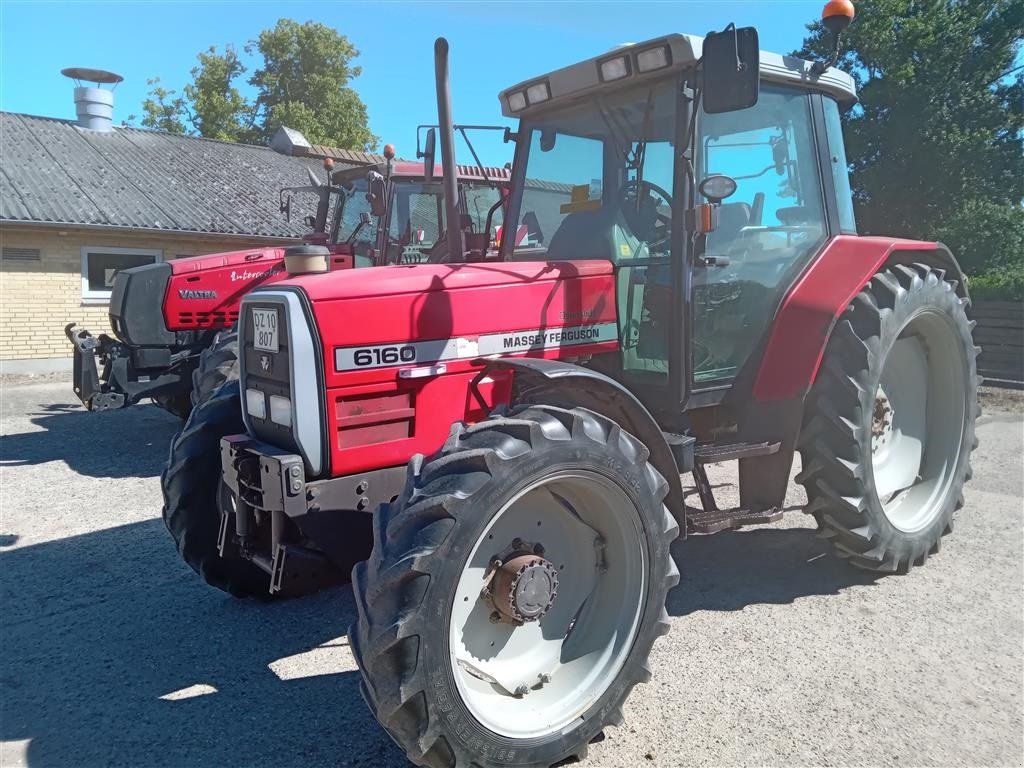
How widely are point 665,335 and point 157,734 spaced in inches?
106

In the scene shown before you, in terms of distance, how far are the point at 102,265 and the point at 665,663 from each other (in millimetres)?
14576

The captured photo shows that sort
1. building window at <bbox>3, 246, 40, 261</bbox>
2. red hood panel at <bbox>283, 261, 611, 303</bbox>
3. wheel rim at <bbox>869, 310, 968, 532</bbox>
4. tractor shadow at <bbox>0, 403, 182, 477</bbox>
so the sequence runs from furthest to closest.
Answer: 1. building window at <bbox>3, 246, 40, 261</bbox>
2. tractor shadow at <bbox>0, 403, 182, 477</bbox>
3. wheel rim at <bbox>869, 310, 968, 532</bbox>
4. red hood panel at <bbox>283, 261, 611, 303</bbox>

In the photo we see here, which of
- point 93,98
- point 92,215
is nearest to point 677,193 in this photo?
point 92,215

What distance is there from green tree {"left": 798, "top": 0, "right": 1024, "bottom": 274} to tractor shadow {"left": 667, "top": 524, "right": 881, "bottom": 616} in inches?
523

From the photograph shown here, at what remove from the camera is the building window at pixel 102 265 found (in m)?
14.8

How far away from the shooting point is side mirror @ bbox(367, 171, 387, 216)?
24.8 ft

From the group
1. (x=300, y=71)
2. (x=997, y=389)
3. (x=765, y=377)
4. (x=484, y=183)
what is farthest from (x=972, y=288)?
(x=300, y=71)

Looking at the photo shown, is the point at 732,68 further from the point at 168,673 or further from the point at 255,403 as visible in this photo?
the point at 168,673

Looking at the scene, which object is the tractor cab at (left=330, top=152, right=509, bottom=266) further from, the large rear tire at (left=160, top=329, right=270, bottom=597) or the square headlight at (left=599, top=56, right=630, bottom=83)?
the large rear tire at (left=160, top=329, right=270, bottom=597)

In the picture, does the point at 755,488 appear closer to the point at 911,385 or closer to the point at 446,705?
the point at 911,385

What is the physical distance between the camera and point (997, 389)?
1158cm

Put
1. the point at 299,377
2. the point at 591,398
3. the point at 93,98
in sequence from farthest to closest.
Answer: the point at 93,98 < the point at 591,398 < the point at 299,377

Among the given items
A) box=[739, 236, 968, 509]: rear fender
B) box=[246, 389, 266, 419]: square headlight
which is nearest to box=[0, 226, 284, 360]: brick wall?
box=[246, 389, 266, 419]: square headlight

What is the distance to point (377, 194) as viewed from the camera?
7621 mm
